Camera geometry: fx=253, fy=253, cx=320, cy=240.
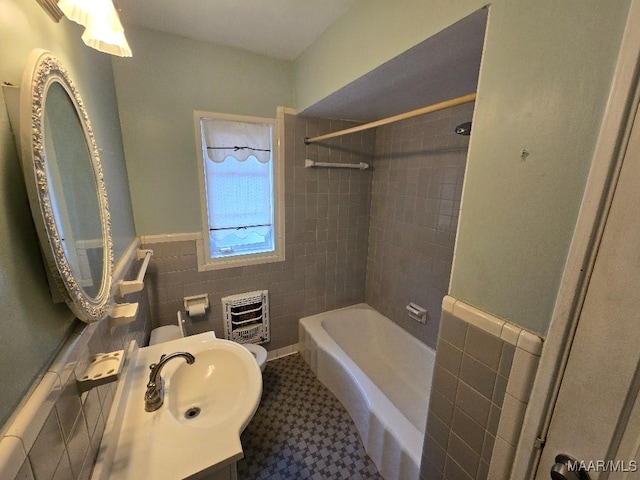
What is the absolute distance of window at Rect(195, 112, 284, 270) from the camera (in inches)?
71.2

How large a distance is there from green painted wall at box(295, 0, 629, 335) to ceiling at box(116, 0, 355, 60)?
2.33ft

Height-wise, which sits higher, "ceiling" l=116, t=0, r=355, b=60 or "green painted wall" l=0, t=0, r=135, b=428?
"ceiling" l=116, t=0, r=355, b=60

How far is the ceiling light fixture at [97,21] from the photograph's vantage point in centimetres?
64

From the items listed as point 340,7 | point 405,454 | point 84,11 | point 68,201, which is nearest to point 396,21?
point 340,7

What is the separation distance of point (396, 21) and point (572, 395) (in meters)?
1.31

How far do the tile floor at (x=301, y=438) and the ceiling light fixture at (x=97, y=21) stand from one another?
6.64 ft

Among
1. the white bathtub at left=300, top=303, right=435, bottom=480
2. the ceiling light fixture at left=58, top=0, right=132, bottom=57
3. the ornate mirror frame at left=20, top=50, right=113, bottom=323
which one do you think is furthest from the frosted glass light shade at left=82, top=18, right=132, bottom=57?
the white bathtub at left=300, top=303, right=435, bottom=480

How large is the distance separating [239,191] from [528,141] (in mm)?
1759

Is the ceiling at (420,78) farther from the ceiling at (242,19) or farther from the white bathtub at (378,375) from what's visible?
the white bathtub at (378,375)

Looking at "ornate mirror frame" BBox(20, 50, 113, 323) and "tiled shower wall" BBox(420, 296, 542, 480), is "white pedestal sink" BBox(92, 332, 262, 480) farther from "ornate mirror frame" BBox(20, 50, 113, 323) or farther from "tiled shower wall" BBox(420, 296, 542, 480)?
"tiled shower wall" BBox(420, 296, 542, 480)

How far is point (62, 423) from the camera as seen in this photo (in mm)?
529

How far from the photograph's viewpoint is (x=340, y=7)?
1264mm

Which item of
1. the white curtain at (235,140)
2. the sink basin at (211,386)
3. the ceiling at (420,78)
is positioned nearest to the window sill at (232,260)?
the white curtain at (235,140)

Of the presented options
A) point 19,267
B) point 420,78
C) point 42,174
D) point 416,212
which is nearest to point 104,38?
point 42,174
